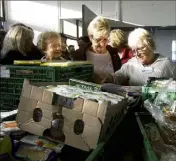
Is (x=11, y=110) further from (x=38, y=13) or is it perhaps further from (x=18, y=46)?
(x=38, y=13)

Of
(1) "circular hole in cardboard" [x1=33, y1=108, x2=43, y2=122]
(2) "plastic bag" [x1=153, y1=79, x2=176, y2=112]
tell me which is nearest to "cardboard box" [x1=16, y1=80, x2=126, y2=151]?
(1) "circular hole in cardboard" [x1=33, y1=108, x2=43, y2=122]

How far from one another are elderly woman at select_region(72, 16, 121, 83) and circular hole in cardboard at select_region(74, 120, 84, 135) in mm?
1087

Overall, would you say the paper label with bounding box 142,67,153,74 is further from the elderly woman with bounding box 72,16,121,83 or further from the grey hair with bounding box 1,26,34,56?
the grey hair with bounding box 1,26,34,56

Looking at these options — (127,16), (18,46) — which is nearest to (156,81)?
(18,46)

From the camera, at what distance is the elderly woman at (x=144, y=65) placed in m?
2.06

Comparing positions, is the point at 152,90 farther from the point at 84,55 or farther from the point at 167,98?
the point at 84,55

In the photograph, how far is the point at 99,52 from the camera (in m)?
2.38

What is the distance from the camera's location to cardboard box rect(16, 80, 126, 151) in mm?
1038

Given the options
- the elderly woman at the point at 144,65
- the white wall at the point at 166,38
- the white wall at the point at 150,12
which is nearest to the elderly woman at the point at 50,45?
the elderly woman at the point at 144,65

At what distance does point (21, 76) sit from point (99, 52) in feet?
3.17

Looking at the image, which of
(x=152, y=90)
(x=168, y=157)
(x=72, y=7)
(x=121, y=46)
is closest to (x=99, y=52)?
(x=121, y=46)

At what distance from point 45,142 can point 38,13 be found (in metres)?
5.49

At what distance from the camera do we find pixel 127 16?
6262 mm

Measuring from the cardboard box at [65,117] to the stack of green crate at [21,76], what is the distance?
39 centimetres
